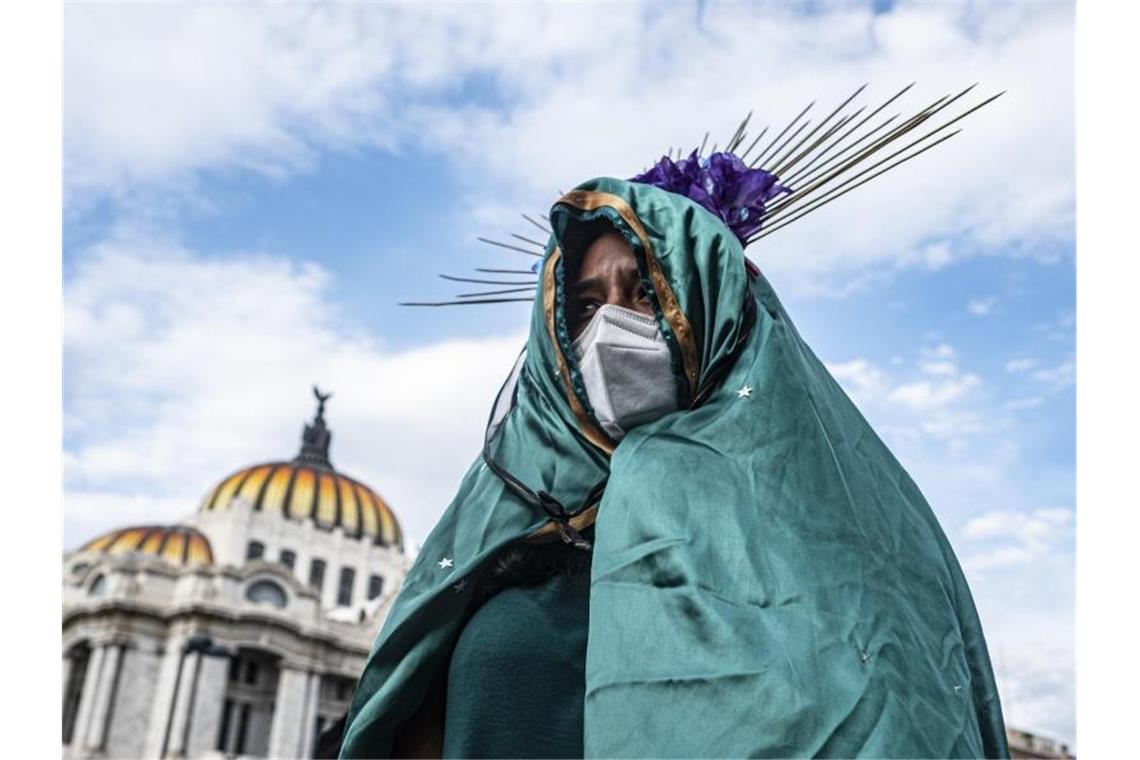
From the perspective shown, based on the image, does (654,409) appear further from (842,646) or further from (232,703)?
(232,703)

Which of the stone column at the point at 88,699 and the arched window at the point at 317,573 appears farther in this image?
the arched window at the point at 317,573

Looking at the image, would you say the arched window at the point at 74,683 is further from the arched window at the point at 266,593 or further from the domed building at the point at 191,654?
the arched window at the point at 266,593

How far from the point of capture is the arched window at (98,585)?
36.1 meters

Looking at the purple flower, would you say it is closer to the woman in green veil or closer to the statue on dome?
the woman in green veil

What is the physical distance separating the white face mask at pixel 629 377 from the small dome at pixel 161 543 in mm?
37078

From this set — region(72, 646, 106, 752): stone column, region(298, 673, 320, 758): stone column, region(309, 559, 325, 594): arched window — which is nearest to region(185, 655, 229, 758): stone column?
region(298, 673, 320, 758): stone column

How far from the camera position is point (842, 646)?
64.9 inches

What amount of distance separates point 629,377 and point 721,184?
0.64 meters

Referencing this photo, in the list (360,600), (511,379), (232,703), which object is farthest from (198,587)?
(511,379)

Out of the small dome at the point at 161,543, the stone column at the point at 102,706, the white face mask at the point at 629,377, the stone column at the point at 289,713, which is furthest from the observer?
the small dome at the point at 161,543

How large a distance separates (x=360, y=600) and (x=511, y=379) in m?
44.7

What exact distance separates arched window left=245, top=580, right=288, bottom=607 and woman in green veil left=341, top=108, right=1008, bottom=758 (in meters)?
36.3

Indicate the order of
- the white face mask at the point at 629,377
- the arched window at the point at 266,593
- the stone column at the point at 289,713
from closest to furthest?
1. the white face mask at the point at 629,377
2. the stone column at the point at 289,713
3. the arched window at the point at 266,593

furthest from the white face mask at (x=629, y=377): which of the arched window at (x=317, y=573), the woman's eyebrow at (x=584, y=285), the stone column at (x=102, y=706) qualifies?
the arched window at (x=317, y=573)
